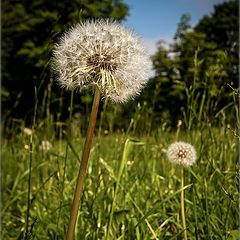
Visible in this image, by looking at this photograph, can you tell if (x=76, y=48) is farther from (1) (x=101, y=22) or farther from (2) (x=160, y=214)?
(2) (x=160, y=214)

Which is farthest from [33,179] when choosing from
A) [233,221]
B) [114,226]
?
[233,221]

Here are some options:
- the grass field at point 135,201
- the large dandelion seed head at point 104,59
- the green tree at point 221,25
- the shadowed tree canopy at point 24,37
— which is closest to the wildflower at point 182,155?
the grass field at point 135,201

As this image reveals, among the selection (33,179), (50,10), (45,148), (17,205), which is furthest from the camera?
(50,10)

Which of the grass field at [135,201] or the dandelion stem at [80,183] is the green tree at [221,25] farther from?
the dandelion stem at [80,183]

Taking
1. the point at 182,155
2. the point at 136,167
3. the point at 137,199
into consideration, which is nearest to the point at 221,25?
the point at 136,167

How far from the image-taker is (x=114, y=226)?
191 cm

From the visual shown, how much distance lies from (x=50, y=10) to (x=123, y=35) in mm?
20967

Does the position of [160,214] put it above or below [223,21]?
below

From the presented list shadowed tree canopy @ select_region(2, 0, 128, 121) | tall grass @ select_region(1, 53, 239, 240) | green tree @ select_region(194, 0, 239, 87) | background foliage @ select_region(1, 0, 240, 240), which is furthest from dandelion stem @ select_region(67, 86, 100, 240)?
green tree @ select_region(194, 0, 239, 87)

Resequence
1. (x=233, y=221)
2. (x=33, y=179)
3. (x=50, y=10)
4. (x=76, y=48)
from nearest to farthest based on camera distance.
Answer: (x=76, y=48) < (x=233, y=221) < (x=33, y=179) < (x=50, y=10)

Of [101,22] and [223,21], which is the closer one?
[101,22]

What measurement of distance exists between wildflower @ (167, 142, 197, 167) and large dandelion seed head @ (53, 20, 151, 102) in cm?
64

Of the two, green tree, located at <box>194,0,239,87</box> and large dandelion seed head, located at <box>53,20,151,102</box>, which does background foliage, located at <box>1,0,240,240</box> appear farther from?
green tree, located at <box>194,0,239,87</box>

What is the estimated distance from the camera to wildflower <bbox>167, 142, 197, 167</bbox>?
1.82m
